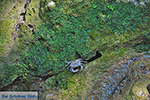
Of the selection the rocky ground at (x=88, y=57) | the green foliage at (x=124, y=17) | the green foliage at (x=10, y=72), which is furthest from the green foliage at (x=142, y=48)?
the green foliage at (x=10, y=72)

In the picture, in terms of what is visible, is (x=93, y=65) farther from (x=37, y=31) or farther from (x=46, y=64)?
(x=37, y=31)

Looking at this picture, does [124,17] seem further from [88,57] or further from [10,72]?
[10,72]

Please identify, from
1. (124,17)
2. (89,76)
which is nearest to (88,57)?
(89,76)

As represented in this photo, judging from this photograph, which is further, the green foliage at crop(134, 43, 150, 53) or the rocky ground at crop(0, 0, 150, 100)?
the green foliage at crop(134, 43, 150, 53)

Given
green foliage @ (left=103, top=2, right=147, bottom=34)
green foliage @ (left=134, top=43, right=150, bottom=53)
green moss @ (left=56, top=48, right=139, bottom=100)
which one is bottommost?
green moss @ (left=56, top=48, right=139, bottom=100)

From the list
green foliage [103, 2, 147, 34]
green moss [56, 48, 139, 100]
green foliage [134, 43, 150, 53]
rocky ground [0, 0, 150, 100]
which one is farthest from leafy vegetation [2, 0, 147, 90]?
green foliage [134, 43, 150, 53]

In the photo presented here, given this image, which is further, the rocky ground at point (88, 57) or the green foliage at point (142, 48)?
the green foliage at point (142, 48)

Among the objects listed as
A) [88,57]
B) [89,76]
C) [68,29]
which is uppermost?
[68,29]

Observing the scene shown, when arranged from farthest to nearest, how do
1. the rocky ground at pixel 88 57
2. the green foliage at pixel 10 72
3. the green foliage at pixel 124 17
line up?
1. the green foliage at pixel 124 17
2. the green foliage at pixel 10 72
3. the rocky ground at pixel 88 57

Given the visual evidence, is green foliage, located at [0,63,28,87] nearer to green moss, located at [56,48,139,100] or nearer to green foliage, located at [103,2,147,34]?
green moss, located at [56,48,139,100]

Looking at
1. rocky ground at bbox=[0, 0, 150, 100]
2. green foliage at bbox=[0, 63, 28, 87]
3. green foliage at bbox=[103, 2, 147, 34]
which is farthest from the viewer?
green foliage at bbox=[103, 2, 147, 34]

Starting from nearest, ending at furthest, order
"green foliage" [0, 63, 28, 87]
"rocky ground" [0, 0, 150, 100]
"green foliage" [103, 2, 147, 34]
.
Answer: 1. "rocky ground" [0, 0, 150, 100]
2. "green foliage" [0, 63, 28, 87]
3. "green foliage" [103, 2, 147, 34]

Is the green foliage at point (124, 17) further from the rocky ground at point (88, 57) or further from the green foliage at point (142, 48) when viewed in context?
the green foliage at point (142, 48)
